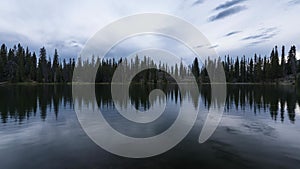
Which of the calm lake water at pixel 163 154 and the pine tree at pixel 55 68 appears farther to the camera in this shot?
the pine tree at pixel 55 68

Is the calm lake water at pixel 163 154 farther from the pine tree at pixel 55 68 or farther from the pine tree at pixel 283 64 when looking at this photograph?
the pine tree at pixel 283 64

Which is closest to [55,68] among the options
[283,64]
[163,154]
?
[163,154]

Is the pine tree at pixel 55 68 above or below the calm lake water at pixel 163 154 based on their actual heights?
above

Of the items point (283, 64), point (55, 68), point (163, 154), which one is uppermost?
point (283, 64)

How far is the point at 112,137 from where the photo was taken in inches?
731

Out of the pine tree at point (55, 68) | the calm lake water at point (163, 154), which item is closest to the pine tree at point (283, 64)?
the calm lake water at point (163, 154)

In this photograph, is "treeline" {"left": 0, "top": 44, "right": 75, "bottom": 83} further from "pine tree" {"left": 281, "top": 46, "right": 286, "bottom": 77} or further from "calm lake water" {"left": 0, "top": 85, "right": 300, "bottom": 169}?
"pine tree" {"left": 281, "top": 46, "right": 286, "bottom": 77}

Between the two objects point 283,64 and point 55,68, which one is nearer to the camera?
point 283,64

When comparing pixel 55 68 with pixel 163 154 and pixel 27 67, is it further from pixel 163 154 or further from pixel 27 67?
pixel 163 154

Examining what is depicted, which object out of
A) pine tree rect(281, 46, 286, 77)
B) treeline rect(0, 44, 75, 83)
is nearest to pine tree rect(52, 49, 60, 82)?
treeline rect(0, 44, 75, 83)

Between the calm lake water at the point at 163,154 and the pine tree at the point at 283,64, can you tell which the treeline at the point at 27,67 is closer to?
the calm lake water at the point at 163,154

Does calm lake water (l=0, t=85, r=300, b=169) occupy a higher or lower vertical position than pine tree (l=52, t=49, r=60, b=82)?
lower

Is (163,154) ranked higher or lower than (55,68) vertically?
lower

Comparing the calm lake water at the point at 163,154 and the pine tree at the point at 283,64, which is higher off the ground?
the pine tree at the point at 283,64
